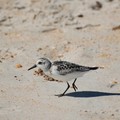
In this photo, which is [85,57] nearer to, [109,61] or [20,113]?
[109,61]

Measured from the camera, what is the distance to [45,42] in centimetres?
1468

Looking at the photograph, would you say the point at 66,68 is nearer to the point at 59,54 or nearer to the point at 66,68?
the point at 66,68

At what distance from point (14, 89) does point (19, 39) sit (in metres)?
3.27

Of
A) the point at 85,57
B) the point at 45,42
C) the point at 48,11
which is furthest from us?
the point at 48,11

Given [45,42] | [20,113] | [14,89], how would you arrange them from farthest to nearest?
1. [45,42]
2. [14,89]
3. [20,113]

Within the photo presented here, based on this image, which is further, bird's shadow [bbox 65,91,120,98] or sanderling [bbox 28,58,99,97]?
bird's shadow [bbox 65,91,120,98]

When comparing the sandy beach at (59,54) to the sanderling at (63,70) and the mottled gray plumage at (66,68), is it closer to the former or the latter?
the sanderling at (63,70)

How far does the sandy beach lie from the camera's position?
10719 millimetres

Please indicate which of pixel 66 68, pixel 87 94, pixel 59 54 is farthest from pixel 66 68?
pixel 59 54

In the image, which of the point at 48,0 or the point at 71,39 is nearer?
the point at 71,39

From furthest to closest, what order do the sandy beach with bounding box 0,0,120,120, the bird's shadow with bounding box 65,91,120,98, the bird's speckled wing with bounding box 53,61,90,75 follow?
the bird's shadow with bounding box 65,91,120,98 < the bird's speckled wing with bounding box 53,61,90,75 < the sandy beach with bounding box 0,0,120,120

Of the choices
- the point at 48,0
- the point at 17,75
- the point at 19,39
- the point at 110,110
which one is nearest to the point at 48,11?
the point at 48,0

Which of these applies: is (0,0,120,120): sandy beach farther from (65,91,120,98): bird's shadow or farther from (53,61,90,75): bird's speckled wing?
(53,61,90,75): bird's speckled wing

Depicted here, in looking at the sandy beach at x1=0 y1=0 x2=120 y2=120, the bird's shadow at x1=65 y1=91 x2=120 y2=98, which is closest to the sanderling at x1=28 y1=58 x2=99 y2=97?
the bird's shadow at x1=65 y1=91 x2=120 y2=98
